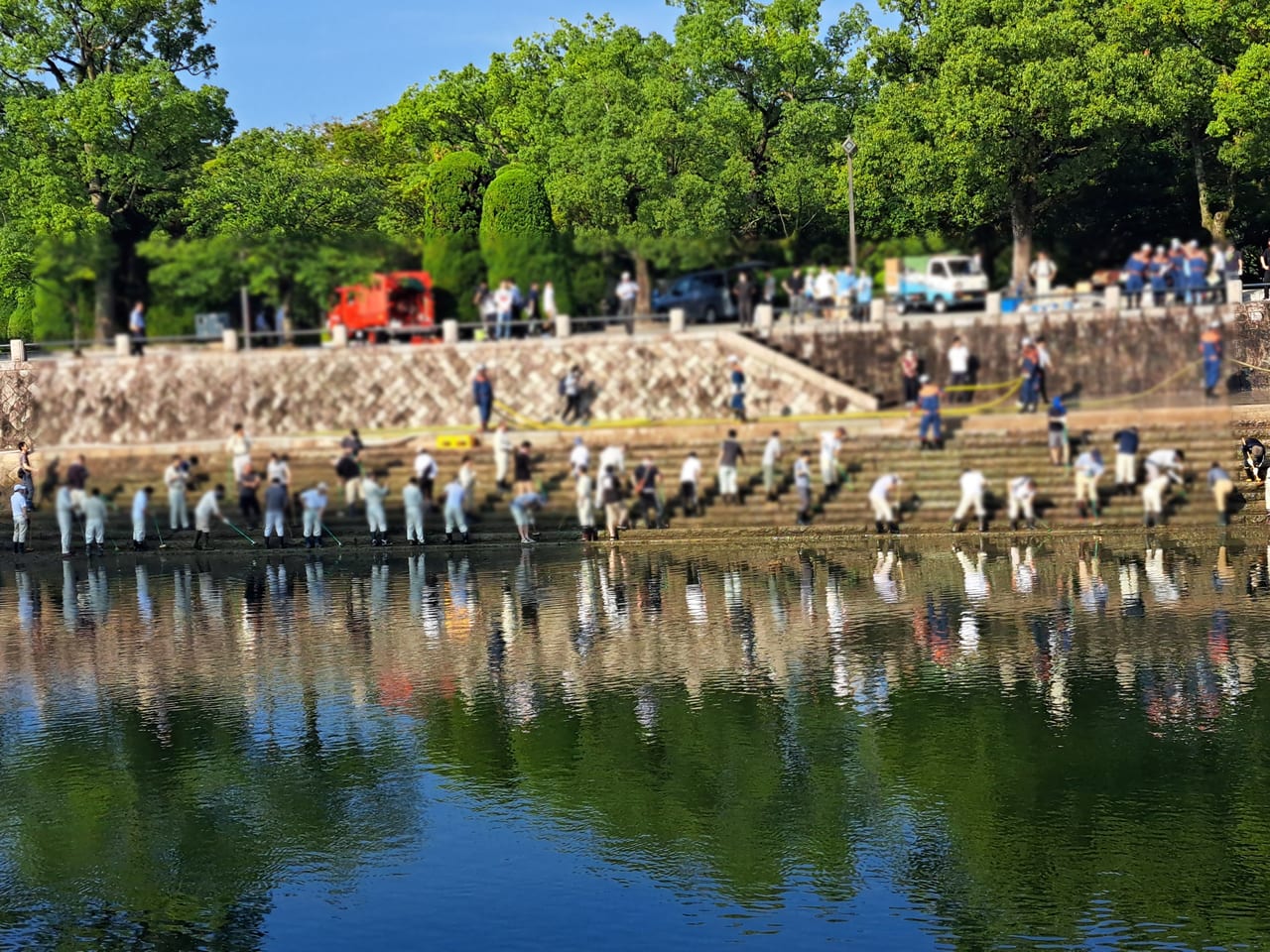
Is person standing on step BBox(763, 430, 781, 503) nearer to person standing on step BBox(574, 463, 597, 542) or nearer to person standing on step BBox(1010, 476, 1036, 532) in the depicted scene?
person standing on step BBox(574, 463, 597, 542)

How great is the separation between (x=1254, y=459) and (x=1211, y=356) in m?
2.54

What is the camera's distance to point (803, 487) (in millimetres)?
34312

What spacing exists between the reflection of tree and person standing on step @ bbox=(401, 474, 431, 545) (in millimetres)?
13389

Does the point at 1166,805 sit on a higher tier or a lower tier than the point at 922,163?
lower

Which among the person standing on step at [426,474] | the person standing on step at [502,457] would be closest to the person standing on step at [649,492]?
the person standing on step at [502,457]


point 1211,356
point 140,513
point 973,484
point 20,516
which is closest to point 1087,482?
point 973,484

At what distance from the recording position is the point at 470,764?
65.8 ft

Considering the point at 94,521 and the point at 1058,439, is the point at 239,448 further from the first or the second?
the point at 1058,439

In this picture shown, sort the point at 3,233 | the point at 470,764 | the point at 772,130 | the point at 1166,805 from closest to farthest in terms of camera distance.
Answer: the point at 1166,805 → the point at 470,764 → the point at 3,233 → the point at 772,130

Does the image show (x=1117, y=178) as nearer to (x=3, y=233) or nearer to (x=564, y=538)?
(x=564, y=538)

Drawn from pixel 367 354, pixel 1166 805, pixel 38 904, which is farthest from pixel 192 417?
pixel 1166 805

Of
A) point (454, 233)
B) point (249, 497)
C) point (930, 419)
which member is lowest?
point (249, 497)

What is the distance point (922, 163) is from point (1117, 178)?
4.97 meters

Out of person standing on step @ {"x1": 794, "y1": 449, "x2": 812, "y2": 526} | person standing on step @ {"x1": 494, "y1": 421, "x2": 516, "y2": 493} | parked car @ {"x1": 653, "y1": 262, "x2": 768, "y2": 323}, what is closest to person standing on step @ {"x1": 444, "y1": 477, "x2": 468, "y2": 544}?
person standing on step @ {"x1": 494, "y1": 421, "x2": 516, "y2": 493}
